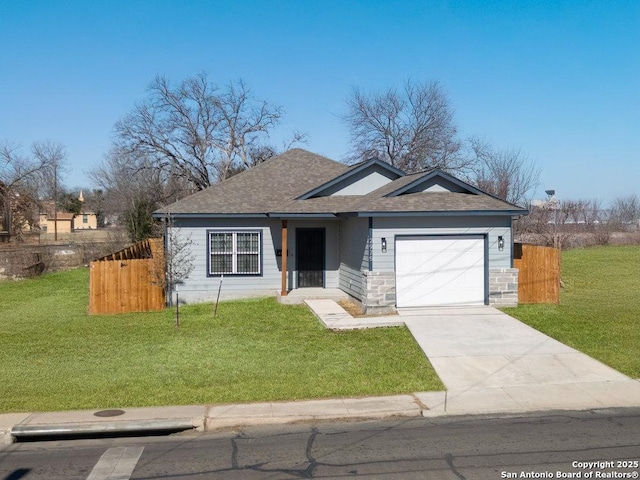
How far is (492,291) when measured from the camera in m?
17.1

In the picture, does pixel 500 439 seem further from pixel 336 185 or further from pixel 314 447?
pixel 336 185

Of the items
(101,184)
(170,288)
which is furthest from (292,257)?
(101,184)

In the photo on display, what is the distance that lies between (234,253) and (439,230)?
6.93 m

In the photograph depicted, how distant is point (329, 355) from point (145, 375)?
11.6ft

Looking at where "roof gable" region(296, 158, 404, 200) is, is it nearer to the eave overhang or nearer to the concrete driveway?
the eave overhang

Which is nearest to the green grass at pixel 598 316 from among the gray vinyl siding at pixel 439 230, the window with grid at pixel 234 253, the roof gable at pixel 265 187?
the gray vinyl siding at pixel 439 230

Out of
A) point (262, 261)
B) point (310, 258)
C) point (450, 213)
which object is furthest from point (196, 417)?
point (310, 258)

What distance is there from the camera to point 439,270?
1723 centimetres

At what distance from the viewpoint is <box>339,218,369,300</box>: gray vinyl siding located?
56.9ft

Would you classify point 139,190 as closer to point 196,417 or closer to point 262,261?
point 262,261

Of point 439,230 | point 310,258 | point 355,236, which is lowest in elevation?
point 310,258

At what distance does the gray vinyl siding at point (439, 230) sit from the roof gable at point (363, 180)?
13.2 ft

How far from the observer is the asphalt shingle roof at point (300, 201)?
16938mm

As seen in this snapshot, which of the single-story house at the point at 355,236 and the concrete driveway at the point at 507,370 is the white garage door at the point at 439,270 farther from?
the concrete driveway at the point at 507,370
